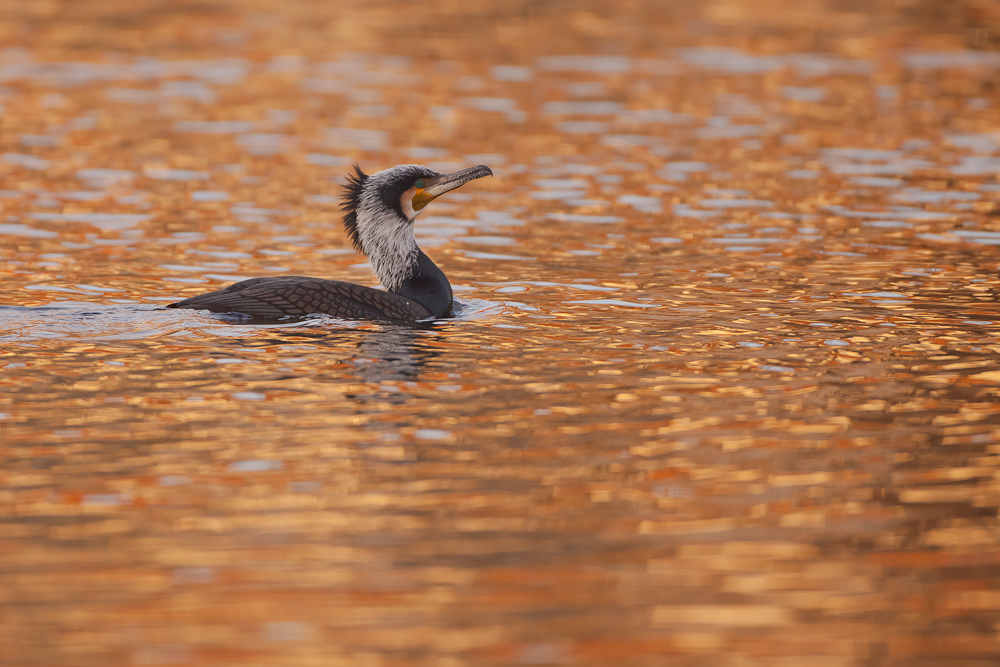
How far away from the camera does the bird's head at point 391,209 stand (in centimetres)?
1135

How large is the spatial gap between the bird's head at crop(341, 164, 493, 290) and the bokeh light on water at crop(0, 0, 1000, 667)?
758 mm

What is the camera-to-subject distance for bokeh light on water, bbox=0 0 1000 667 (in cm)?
553

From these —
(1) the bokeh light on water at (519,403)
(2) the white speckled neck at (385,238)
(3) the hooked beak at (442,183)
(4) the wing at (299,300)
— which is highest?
(3) the hooked beak at (442,183)

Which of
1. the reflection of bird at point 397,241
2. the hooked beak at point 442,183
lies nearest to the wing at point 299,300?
the reflection of bird at point 397,241

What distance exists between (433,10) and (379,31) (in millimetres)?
2880

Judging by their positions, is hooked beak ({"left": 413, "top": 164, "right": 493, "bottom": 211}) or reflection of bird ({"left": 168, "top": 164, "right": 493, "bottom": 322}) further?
hooked beak ({"left": 413, "top": 164, "right": 493, "bottom": 211})

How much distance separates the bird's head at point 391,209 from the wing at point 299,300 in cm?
51

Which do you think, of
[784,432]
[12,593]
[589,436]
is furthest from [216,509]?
[784,432]

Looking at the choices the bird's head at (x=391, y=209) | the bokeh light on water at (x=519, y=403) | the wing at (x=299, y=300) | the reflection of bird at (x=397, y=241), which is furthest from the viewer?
the bird's head at (x=391, y=209)

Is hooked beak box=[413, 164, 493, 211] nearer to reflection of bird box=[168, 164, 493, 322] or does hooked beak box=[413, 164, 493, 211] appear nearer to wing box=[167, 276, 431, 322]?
reflection of bird box=[168, 164, 493, 322]

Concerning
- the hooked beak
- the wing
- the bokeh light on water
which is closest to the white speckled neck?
the hooked beak

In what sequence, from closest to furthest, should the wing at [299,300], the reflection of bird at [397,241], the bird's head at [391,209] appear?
the wing at [299,300] → the reflection of bird at [397,241] → the bird's head at [391,209]

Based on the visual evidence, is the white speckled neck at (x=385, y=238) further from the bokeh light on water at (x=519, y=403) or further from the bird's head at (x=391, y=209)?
the bokeh light on water at (x=519, y=403)

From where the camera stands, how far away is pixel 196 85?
80.9 ft
